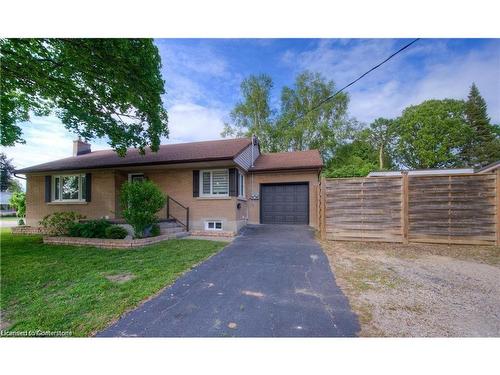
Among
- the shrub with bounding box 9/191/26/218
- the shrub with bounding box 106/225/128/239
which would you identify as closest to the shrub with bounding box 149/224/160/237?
the shrub with bounding box 106/225/128/239

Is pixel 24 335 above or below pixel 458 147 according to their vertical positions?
below

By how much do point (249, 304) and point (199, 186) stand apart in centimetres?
727

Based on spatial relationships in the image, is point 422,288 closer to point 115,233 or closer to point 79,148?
point 115,233

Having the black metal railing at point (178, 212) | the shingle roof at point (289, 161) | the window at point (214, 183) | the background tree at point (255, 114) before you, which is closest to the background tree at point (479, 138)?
the background tree at point (255, 114)

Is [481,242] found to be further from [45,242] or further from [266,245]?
[45,242]

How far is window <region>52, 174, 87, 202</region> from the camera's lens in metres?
11.3

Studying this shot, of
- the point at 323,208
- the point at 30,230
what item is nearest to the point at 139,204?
the point at 323,208

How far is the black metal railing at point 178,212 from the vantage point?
9.82m

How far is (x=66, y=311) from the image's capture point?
2.89 meters

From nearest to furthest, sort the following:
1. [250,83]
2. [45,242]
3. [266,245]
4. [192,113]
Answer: [266,245] < [45,242] < [192,113] < [250,83]

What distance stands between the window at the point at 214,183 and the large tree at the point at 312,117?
12851 millimetres

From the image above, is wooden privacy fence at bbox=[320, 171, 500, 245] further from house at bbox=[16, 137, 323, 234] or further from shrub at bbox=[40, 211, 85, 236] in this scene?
shrub at bbox=[40, 211, 85, 236]
